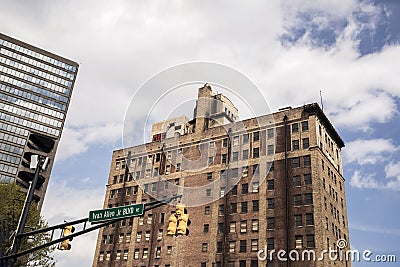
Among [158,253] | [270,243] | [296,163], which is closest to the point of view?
[270,243]

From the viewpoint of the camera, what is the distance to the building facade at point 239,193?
6019 centimetres

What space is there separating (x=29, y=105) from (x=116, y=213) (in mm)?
102525

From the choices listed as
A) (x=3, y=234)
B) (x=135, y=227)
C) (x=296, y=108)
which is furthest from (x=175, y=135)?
(x=3, y=234)

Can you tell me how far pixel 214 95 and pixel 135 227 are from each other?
3523 cm

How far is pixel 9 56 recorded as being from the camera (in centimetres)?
11206

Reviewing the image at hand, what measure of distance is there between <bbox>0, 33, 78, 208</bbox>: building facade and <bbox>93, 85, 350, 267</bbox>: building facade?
114 feet

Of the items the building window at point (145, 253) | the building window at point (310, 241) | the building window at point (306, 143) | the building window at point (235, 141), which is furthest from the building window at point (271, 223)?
the building window at point (145, 253)

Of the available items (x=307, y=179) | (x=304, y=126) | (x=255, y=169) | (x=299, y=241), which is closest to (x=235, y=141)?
(x=255, y=169)

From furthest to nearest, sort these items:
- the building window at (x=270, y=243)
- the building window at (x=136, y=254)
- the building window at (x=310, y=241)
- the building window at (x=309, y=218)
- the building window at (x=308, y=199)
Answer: the building window at (x=136, y=254) < the building window at (x=308, y=199) < the building window at (x=270, y=243) < the building window at (x=309, y=218) < the building window at (x=310, y=241)

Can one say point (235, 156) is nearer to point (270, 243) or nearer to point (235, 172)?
point (235, 172)

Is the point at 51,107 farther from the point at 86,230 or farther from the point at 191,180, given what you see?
the point at 86,230

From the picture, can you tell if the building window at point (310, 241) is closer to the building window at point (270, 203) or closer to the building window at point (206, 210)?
the building window at point (270, 203)

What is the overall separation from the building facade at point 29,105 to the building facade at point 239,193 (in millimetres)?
34800

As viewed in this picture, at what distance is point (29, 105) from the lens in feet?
363
